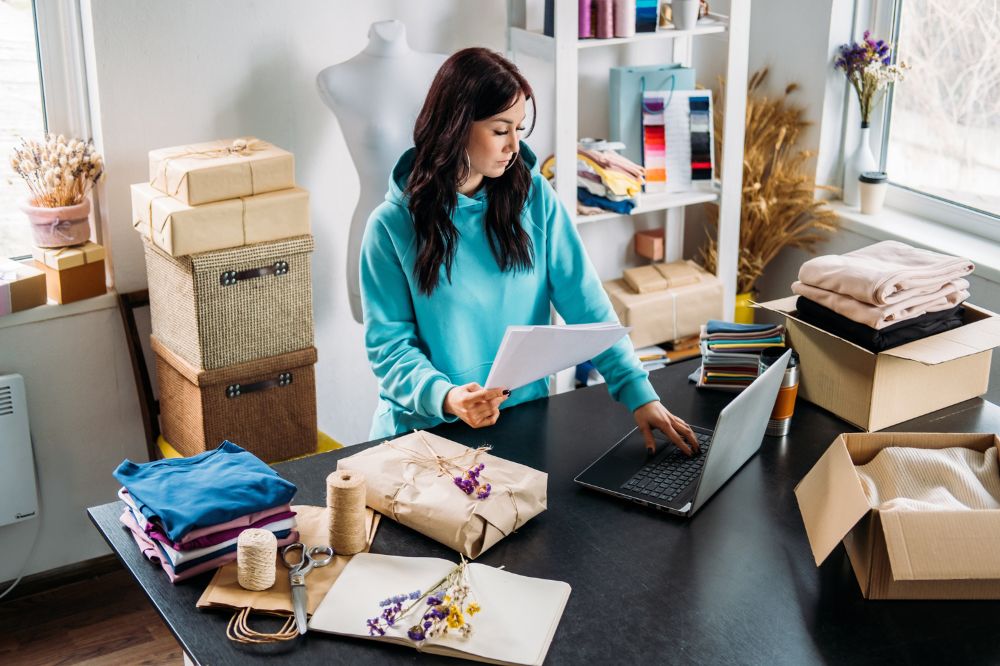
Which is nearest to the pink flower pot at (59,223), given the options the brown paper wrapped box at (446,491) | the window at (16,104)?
the window at (16,104)

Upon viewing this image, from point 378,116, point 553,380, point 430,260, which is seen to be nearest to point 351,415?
point 553,380

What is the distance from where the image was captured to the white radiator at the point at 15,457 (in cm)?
299

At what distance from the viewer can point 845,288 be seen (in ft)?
7.29

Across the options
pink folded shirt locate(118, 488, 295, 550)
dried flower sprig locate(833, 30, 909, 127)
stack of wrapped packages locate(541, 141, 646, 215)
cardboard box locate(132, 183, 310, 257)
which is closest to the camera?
pink folded shirt locate(118, 488, 295, 550)

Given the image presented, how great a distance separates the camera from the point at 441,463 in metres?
1.86

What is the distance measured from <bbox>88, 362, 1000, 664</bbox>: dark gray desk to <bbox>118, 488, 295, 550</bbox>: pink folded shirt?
0.06 m

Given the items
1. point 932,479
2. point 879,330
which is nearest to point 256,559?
point 932,479

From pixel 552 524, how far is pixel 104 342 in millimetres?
1854

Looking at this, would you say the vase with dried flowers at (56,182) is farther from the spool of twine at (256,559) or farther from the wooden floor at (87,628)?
the spool of twine at (256,559)

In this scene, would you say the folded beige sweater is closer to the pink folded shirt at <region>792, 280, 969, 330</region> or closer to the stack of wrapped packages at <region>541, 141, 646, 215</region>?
the pink folded shirt at <region>792, 280, 969, 330</region>

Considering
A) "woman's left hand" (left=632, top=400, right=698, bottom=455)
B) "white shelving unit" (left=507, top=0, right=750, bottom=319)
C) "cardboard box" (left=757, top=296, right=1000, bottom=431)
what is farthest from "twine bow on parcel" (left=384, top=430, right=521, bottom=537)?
"white shelving unit" (left=507, top=0, right=750, bottom=319)

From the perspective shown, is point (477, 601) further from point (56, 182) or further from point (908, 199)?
point (908, 199)

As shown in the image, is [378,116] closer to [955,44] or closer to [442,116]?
[442,116]

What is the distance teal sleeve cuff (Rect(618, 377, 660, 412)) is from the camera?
2.18m
